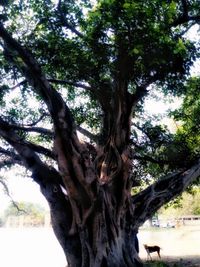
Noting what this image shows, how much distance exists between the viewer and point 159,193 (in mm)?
10609

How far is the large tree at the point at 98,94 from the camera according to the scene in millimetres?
8312

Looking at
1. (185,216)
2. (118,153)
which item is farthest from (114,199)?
(185,216)

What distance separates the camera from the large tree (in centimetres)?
831

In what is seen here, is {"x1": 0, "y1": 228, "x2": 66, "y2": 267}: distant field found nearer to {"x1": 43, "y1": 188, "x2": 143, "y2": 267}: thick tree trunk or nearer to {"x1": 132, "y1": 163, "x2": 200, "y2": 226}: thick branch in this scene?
{"x1": 132, "y1": 163, "x2": 200, "y2": 226}: thick branch

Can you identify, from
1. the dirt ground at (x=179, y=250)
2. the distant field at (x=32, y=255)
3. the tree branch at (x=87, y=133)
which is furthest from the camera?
the distant field at (x=32, y=255)

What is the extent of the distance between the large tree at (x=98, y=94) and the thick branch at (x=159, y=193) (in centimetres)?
3

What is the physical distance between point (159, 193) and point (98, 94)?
312cm

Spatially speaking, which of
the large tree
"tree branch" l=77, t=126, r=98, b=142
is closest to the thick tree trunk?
the large tree

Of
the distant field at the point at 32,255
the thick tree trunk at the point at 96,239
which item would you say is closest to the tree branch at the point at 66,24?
the thick tree trunk at the point at 96,239

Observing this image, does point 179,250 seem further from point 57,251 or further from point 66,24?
point 66,24

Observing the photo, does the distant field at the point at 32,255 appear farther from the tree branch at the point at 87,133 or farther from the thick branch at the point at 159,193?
the thick branch at the point at 159,193

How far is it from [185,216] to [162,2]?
52799 millimetres

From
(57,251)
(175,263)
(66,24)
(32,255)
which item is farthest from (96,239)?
(57,251)

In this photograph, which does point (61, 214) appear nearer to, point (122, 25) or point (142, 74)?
point (142, 74)
